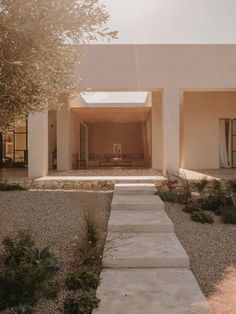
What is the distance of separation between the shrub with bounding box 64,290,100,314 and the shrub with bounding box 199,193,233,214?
4048 mm

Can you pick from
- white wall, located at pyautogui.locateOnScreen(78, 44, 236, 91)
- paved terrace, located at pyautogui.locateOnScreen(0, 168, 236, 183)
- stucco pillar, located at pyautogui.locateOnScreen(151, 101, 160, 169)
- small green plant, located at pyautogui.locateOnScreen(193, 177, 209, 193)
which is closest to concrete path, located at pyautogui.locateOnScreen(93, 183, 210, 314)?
small green plant, located at pyautogui.locateOnScreen(193, 177, 209, 193)

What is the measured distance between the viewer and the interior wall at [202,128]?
618 inches

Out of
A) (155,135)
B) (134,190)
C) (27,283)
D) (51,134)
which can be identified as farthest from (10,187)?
(51,134)

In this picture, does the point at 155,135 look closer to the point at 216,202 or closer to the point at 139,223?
the point at 216,202

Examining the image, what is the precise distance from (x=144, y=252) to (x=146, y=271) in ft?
1.19

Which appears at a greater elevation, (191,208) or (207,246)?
(191,208)

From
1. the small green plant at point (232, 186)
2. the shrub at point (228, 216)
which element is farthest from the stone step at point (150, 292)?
the small green plant at point (232, 186)

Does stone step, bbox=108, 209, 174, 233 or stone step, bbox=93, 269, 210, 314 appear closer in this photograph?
stone step, bbox=93, 269, 210, 314

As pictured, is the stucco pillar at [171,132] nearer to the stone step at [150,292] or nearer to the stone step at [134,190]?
the stone step at [134,190]

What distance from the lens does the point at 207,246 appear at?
16.5 feet

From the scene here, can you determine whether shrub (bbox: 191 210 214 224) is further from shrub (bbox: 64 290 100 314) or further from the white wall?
the white wall

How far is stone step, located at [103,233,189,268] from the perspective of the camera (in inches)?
164

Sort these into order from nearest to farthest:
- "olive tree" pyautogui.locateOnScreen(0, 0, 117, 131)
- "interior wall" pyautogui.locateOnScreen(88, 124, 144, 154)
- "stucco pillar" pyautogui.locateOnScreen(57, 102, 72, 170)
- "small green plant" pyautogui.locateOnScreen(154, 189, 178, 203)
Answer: "olive tree" pyautogui.locateOnScreen(0, 0, 117, 131)
"small green plant" pyautogui.locateOnScreen(154, 189, 178, 203)
"stucco pillar" pyautogui.locateOnScreen(57, 102, 72, 170)
"interior wall" pyautogui.locateOnScreen(88, 124, 144, 154)

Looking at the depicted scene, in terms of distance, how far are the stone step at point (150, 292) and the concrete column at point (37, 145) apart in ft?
25.2
